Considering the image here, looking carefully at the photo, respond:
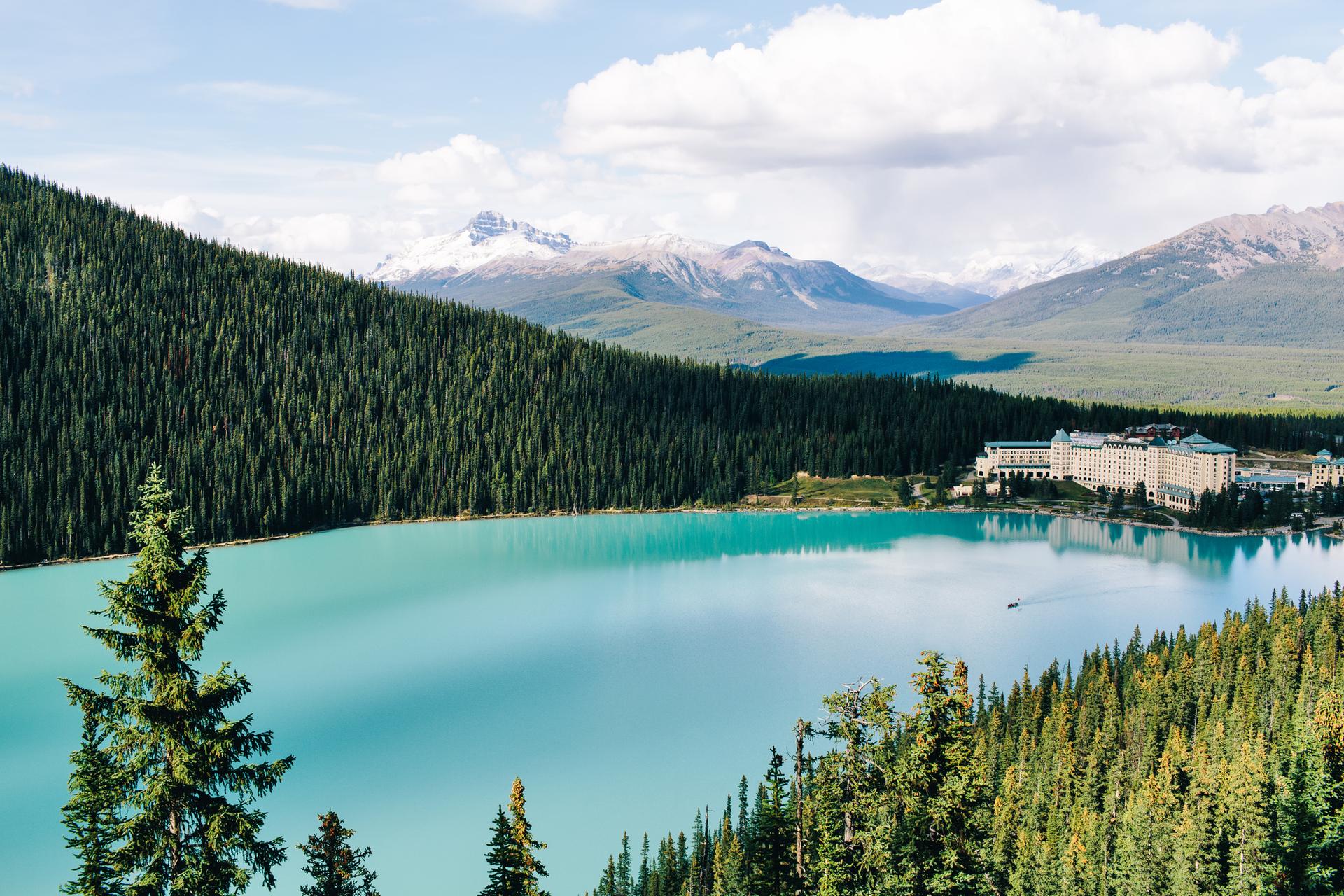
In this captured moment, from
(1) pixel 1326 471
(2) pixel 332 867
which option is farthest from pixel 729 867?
(1) pixel 1326 471

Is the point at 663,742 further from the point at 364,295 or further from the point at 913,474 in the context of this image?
the point at 364,295

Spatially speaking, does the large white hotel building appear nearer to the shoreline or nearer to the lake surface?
the shoreline

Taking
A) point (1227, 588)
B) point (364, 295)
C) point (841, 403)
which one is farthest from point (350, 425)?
point (1227, 588)

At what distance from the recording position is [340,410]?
13138 centimetres

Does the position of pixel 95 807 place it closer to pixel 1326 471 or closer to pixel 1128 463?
pixel 1128 463

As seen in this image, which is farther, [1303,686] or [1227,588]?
[1227,588]

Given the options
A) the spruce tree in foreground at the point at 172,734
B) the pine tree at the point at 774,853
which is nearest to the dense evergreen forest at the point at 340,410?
the pine tree at the point at 774,853

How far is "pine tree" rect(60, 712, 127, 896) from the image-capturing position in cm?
1262

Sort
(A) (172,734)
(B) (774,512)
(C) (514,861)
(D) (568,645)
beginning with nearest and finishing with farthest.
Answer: (A) (172,734) < (C) (514,861) < (D) (568,645) < (B) (774,512)

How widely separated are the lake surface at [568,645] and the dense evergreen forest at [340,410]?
10378mm

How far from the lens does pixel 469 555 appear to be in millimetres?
97250

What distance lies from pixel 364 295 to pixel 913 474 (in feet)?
268

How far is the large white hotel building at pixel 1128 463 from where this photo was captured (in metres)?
122

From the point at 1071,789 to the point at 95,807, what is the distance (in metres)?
35.2
